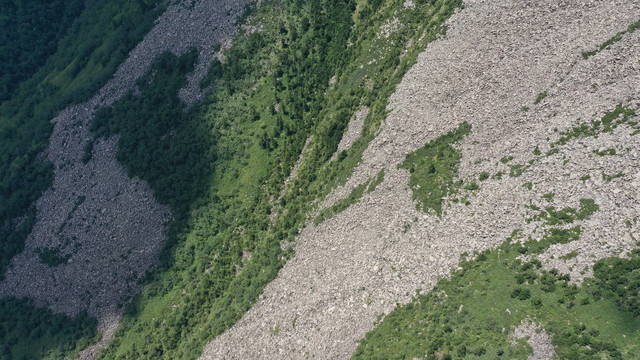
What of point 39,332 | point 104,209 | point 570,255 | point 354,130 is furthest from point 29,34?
point 570,255

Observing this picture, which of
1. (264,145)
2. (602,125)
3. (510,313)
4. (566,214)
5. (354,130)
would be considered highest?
(264,145)

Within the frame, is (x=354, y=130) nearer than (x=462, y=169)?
No

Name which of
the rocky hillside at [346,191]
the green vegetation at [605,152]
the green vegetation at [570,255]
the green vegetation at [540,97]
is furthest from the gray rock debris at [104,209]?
the green vegetation at [605,152]

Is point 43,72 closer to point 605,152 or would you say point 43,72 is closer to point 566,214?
point 566,214

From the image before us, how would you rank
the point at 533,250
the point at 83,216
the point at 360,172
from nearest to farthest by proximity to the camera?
the point at 533,250 → the point at 360,172 → the point at 83,216

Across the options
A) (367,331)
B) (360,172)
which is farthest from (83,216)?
(367,331)

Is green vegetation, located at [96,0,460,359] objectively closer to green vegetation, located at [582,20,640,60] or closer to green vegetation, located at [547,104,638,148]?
green vegetation, located at [582,20,640,60]

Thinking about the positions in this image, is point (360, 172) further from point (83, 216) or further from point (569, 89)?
point (83, 216)
